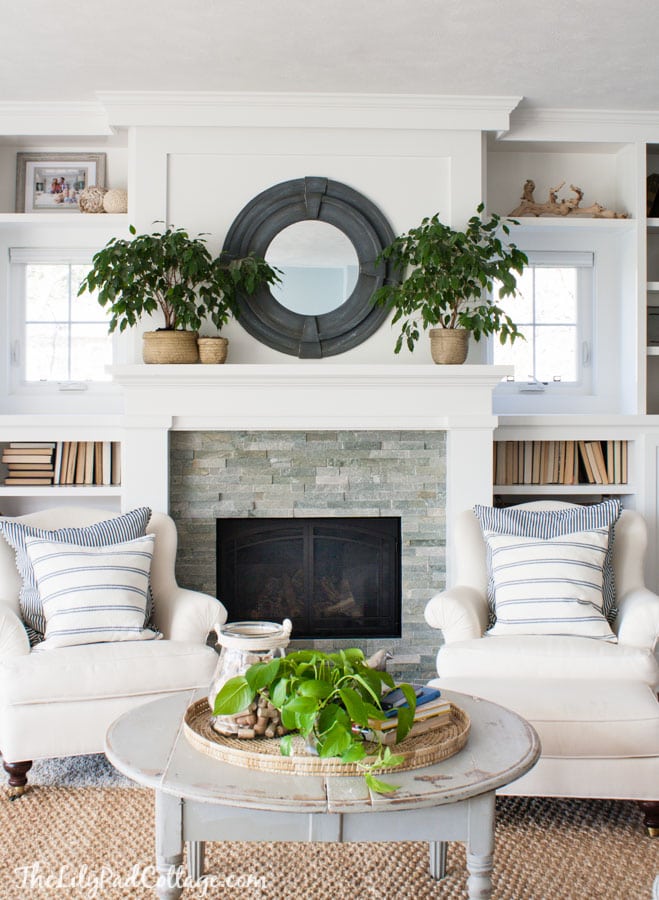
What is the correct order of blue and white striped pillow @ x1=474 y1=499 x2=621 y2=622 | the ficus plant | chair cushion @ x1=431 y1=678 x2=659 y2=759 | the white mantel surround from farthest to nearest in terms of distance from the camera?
the white mantel surround, the ficus plant, blue and white striped pillow @ x1=474 y1=499 x2=621 y2=622, chair cushion @ x1=431 y1=678 x2=659 y2=759

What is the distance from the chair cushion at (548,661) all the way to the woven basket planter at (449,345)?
4.26 ft

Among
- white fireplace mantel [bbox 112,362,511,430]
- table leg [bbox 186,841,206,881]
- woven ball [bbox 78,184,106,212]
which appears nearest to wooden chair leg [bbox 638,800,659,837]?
table leg [bbox 186,841,206,881]

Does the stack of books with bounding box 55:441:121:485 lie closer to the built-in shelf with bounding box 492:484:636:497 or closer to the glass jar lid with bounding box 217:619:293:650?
the built-in shelf with bounding box 492:484:636:497

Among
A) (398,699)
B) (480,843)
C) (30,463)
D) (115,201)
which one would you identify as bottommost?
(480,843)

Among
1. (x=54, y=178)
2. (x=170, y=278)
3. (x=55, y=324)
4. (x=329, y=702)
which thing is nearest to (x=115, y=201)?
(x=54, y=178)

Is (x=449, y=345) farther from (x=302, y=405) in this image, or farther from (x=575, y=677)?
(x=575, y=677)

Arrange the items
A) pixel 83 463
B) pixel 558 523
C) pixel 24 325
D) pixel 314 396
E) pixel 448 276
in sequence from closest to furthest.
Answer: pixel 558 523 < pixel 448 276 < pixel 314 396 < pixel 83 463 < pixel 24 325

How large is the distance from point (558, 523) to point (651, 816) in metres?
1.17

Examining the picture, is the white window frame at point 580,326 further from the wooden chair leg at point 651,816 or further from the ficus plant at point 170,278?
the wooden chair leg at point 651,816

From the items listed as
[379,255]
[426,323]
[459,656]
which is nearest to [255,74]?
[379,255]

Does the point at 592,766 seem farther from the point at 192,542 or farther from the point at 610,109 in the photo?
the point at 610,109

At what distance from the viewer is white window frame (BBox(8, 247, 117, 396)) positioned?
4.30 m

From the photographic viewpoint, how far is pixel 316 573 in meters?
4.00

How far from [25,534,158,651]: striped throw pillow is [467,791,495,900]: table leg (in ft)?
5.17
